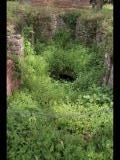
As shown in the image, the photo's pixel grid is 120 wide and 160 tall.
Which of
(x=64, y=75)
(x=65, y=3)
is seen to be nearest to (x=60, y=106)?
(x=64, y=75)

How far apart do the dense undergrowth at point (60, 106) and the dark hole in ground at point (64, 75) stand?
2 cm

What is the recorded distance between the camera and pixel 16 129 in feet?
16.1

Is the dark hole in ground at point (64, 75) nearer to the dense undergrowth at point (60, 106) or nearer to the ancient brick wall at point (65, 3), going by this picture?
the dense undergrowth at point (60, 106)

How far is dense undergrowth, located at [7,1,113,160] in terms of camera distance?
4746mm

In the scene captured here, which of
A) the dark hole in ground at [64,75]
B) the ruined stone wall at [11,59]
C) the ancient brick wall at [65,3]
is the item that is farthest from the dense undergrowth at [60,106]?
the ancient brick wall at [65,3]

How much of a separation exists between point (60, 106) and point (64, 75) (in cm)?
242

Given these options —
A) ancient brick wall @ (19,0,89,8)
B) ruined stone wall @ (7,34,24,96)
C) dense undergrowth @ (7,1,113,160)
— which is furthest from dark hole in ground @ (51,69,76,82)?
ancient brick wall @ (19,0,89,8)

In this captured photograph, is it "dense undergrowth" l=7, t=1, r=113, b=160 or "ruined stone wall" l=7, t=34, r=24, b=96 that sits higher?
"ruined stone wall" l=7, t=34, r=24, b=96

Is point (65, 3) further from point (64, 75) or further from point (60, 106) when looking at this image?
point (60, 106)

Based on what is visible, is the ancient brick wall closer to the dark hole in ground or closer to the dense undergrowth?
the dense undergrowth

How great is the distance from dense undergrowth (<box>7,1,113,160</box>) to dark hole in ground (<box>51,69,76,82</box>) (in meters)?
0.02

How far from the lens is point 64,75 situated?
28.0 ft
